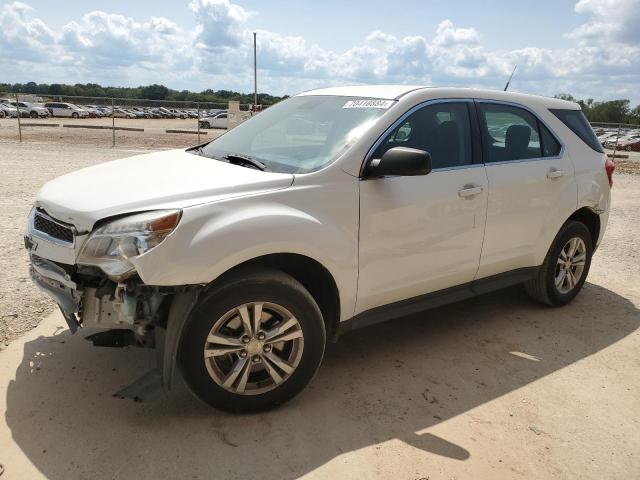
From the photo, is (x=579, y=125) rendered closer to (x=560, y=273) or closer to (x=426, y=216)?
(x=560, y=273)

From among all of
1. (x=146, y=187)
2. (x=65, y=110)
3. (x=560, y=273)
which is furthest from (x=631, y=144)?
(x=65, y=110)

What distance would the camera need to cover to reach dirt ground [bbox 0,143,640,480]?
9.11 ft

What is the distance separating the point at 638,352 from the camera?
14.0 feet

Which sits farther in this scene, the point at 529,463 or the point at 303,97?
the point at 303,97

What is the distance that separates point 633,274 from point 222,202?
5185 mm

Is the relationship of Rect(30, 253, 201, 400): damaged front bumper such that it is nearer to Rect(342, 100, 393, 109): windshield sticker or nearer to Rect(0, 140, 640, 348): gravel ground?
Rect(0, 140, 640, 348): gravel ground

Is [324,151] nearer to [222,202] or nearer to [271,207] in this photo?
[271,207]

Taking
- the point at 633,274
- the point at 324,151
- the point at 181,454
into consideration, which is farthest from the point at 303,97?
the point at 633,274

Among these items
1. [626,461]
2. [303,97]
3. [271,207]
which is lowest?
[626,461]

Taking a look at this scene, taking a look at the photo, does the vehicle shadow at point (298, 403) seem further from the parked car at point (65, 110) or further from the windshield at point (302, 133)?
the parked car at point (65, 110)

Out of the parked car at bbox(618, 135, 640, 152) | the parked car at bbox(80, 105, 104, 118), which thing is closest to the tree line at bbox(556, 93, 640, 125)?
the parked car at bbox(618, 135, 640, 152)

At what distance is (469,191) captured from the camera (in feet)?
12.6

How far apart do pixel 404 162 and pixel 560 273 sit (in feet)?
8.26

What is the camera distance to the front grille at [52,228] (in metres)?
2.94
